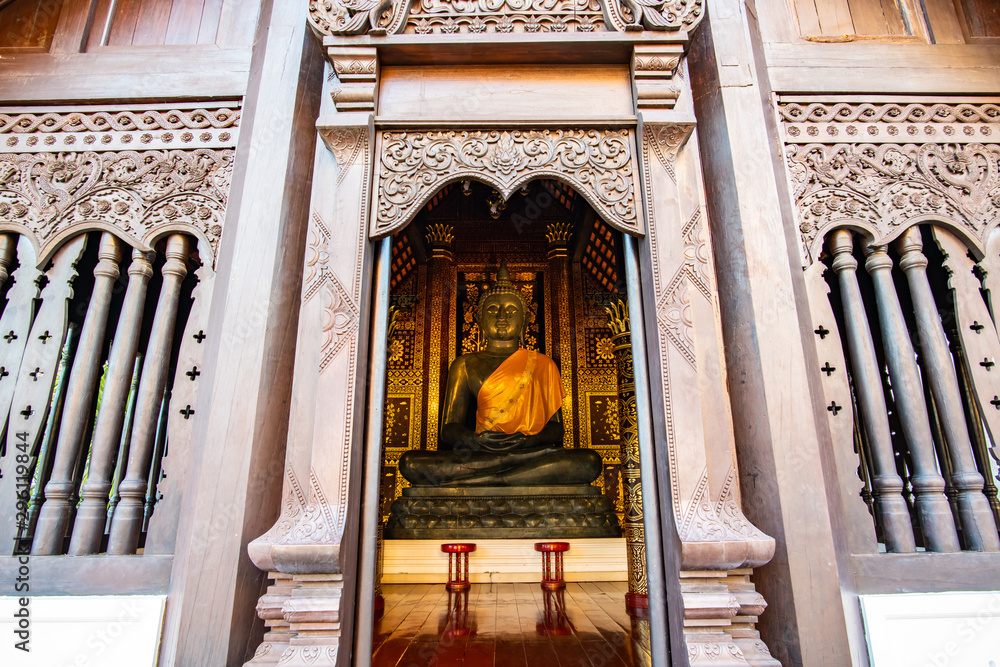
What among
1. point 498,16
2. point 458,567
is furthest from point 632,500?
point 498,16

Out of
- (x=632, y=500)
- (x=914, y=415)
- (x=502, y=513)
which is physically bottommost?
(x=502, y=513)

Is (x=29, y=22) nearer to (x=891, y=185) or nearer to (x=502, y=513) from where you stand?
(x=891, y=185)

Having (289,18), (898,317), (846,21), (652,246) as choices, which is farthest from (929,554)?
(289,18)

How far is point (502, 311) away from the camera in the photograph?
5668 millimetres

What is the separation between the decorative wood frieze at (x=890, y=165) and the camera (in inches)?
94.3

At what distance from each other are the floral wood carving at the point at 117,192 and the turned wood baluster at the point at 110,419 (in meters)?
0.20

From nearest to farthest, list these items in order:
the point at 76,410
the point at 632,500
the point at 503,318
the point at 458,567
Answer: the point at 76,410, the point at 632,500, the point at 458,567, the point at 503,318

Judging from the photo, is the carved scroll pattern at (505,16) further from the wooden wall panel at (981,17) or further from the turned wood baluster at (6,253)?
the turned wood baluster at (6,253)

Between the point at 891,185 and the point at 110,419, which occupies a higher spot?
the point at 891,185

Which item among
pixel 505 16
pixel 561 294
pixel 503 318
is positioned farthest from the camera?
pixel 561 294

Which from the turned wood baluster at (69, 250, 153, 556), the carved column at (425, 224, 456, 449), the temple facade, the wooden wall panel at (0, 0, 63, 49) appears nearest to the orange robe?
the carved column at (425, 224, 456, 449)

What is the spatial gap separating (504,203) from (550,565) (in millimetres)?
2800

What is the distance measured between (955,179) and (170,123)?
3.56 metres

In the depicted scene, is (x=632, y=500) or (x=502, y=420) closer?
(x=632, y=500)
